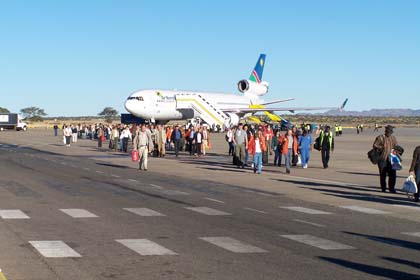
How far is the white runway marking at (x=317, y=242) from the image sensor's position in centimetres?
1107

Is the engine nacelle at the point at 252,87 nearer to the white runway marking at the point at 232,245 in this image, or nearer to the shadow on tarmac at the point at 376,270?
the white runway marking at the point at 232,245

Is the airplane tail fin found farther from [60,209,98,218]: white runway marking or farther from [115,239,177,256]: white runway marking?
[115,239,177,256]: white runway marking

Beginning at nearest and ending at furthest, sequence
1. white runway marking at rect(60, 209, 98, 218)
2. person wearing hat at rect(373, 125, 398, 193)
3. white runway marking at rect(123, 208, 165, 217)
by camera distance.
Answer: white runway marking at rect(60, 209, 98, 218)
white runway marking at rect(123, 208, 165, 217)
person wearing hat at rect(373, 125, 398, 193)

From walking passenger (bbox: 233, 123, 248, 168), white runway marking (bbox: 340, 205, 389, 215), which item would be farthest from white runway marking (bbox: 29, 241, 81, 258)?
walking passenger (bbox: 233, 123, 248, 168)

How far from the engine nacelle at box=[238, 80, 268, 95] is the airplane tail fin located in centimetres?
96

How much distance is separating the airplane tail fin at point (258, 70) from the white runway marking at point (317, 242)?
3256 inches

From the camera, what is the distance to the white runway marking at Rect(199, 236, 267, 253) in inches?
421

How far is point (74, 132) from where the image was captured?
206ft

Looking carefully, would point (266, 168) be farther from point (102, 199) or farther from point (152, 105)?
point (152, 105)

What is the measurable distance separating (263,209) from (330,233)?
3.59 metres

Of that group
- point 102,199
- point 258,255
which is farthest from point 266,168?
point 258,255

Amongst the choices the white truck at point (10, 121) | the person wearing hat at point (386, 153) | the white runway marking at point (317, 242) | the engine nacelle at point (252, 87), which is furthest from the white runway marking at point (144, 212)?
the white truck at point (10, 121)

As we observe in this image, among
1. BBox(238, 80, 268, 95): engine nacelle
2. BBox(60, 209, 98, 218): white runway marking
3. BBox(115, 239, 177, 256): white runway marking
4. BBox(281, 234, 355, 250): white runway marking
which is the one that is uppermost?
BBox(238, 80, 268, 95): engine nacelle

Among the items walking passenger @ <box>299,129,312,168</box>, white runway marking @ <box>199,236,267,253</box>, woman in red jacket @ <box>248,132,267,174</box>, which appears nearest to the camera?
white runway marking @ <box>199,236,267,253</box>
